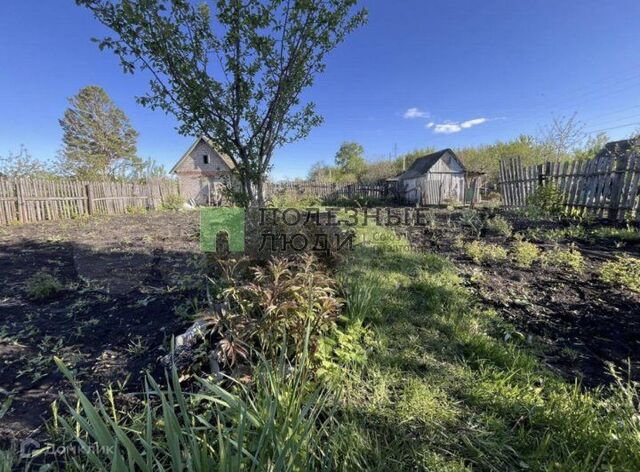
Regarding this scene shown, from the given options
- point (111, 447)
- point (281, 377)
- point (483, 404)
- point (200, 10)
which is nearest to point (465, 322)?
point (483, 404)

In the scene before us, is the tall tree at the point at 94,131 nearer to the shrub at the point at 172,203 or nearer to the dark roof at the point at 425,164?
the shrub at the point at 172,203

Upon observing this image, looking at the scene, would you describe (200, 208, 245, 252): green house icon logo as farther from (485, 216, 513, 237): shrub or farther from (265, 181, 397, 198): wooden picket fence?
(265, 181, 397, 198): wooden picket fence

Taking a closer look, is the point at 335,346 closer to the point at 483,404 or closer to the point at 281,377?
the point at 281,377

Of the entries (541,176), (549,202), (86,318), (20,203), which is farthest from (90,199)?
(541,176)

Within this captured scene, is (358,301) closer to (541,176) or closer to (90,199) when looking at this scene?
(541,176)

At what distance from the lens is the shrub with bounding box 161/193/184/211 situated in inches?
619

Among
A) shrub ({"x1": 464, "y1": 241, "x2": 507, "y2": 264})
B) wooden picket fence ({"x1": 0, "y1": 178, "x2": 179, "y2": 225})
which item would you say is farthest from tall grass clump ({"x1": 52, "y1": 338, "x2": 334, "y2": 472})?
wooden picket fence ({"x1": 0, "y1": 178, "x2": 179, "y2": 225})

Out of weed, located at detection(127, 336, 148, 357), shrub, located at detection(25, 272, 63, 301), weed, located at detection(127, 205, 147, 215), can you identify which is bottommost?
weed, located at detection(127, 336, 148, 357)

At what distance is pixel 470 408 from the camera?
1.61 m

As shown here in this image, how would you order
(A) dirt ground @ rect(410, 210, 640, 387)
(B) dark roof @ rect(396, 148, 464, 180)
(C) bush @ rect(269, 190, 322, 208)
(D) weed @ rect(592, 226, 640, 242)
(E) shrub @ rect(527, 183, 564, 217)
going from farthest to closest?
(B) dark roof @ rect(396, 148, 464, 180)
(E) shrub @ rect(527, 183, 564, 217)
(C) bush @ rect(269, 190, 322, 208)
(D) weed @ rect(592, 226, 640, 242)
(A) dirt ground @ rect(410, 210, 640, 387)

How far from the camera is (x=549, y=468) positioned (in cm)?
118

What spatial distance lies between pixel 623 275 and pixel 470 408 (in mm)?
2953

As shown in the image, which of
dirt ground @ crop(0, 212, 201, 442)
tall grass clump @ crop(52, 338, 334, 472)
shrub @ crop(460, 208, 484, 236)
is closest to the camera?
tall grass clump @ crop(52, 338, 334, 472)

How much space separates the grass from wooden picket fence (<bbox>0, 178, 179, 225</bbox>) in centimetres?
1232
